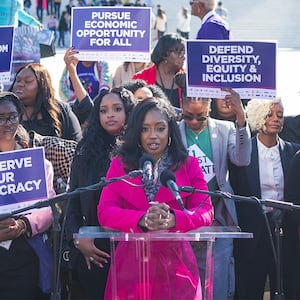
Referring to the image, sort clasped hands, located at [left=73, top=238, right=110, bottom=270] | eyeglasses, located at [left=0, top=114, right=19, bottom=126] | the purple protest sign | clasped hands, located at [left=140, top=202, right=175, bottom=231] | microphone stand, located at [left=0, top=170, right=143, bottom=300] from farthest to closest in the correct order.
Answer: eyeglasses, located at [left=0, top=114, right=19, bottom=126], clasped hands, located at [left=73, top=238, right=110, bottom=270], the purple protest sign, clasped hands, located at [left=140, top=202, right=175, bottom=231], microphone stand, located at [left=0, top=170, right=143, bottom=300]

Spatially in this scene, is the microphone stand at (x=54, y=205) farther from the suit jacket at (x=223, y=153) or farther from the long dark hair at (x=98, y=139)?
the suit jacket at (x=223, y=153)

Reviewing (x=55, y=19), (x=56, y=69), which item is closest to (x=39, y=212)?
(x=56, y=69)

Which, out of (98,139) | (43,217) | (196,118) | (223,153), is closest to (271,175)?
(223,153)

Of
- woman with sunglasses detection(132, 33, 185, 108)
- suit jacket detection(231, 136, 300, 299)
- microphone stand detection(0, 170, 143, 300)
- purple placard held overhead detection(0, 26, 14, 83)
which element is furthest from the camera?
woman with sunglasses detection(132, 33, 185, 108)

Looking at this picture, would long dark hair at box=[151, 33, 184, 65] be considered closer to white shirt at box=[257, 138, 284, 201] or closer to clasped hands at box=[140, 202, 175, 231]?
white shirt at box=[257, 138, 284, 201]

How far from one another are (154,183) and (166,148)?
26 cm

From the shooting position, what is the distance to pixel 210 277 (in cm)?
329

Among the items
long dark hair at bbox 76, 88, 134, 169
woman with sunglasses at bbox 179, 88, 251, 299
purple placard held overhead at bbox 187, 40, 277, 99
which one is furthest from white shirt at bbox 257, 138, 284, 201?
long dark hair at bbox 76, 88, 134, 169

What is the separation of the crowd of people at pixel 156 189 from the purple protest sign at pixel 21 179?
21 cm

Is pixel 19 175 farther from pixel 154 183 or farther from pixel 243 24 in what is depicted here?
pixel 243 24

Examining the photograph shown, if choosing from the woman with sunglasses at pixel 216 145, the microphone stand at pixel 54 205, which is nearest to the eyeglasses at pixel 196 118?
the woman with sunglasses at pixel 216 145

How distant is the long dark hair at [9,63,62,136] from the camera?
210 inches

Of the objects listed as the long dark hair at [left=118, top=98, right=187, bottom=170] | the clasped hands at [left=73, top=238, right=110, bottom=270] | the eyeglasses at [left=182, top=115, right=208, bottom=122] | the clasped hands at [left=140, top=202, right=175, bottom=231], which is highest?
the eyeglasses at [left=182, top=115, right=208, bottom=122]

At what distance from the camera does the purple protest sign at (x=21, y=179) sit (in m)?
3.85
